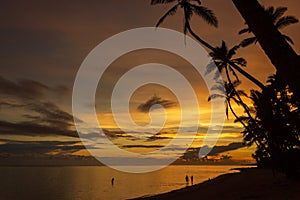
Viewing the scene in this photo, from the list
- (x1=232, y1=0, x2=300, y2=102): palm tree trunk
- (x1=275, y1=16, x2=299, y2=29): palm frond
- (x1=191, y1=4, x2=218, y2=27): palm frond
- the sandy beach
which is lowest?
(x1=232, y1=0, x2=300, y2=102): palm tree trunk

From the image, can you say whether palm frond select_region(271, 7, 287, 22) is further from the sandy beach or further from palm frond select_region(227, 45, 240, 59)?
the sandy beach

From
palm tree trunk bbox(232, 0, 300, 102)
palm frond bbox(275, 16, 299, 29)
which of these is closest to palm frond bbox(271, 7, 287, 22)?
palm frond bbox(275, 16, 299, 29)

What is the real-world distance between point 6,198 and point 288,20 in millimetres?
53505

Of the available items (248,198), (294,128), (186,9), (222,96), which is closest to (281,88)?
(294,128)

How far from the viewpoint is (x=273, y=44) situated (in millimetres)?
2430

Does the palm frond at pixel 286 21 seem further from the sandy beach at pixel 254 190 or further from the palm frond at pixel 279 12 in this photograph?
the sandy beach at pixel 254 190

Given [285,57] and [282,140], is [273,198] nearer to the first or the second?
[282,140]

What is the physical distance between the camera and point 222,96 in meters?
38.8

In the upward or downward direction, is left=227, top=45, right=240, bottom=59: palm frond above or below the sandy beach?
above

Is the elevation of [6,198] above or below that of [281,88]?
below

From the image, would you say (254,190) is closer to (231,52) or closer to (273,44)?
(231,52)

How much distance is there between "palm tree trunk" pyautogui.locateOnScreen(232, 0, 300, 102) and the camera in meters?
2.31

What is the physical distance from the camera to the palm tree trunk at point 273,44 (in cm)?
231

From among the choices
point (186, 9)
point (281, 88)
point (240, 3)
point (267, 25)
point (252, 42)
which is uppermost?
point (252, 42)
